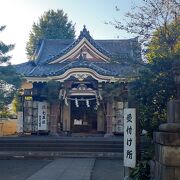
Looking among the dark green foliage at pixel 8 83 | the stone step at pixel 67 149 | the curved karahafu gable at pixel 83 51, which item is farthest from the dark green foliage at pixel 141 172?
the curved karahafu gable at pixel 83 51

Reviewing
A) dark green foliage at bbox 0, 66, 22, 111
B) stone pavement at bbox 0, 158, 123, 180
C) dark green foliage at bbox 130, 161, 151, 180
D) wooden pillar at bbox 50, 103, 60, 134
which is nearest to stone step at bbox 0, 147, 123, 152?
stone pavement at bbox 0, 158, 123, 180

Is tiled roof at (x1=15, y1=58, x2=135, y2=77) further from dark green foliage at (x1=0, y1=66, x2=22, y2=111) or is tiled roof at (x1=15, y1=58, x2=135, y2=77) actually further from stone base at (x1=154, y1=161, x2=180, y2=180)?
stone base at (x1=154, y1=161, x2=180, y2=180)

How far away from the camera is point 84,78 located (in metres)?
22.9

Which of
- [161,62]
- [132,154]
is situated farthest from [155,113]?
[132,154]

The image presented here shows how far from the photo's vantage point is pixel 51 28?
47.3 metres

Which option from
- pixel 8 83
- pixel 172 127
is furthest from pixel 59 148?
pixel 172 127

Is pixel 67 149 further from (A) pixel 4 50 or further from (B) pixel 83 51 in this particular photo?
(B) pixel 83 51

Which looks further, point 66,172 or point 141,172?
point 66,172

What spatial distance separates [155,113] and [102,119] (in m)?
14.7

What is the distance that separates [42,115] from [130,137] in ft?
51.6

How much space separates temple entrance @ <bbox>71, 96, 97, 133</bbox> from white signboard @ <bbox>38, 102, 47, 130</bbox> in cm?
278

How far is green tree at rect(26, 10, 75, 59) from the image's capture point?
154 ft

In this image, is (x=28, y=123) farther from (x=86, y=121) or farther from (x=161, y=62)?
(x=161, y=62)

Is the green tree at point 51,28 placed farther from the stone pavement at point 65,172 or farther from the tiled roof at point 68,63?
the stone pavement at point 65,172
